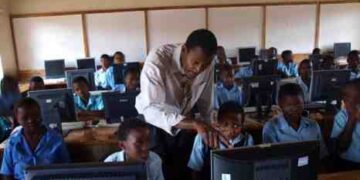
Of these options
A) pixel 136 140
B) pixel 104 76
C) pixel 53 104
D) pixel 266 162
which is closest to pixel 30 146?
pixel 53 104

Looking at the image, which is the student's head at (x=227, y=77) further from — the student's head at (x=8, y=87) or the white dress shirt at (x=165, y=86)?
the white dress shirt at (x=165, y=86)

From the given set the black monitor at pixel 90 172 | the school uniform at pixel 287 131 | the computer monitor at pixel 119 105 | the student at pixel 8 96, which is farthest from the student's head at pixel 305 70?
the black monitor at pixel 90 172

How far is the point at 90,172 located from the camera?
110cm

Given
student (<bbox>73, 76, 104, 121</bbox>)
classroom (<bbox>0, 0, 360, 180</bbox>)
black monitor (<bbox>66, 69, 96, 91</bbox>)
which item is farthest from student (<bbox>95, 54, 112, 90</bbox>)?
student (<bbox>73, 76, 104, 121</bbox>)

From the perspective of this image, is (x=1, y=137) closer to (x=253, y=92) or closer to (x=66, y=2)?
(x=253, y=92)

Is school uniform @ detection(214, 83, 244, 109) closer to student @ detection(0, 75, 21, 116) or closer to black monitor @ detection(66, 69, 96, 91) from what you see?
black monitor @ detection(66, 69, 96, 91)

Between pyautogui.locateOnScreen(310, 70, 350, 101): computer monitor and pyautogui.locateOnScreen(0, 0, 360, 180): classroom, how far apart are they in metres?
0.01

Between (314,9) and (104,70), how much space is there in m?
5.06

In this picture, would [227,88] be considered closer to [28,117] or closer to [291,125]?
[291,125]

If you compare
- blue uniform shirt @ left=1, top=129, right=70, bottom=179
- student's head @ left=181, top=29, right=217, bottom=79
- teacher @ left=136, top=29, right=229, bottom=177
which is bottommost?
blue uniform shirt @ left=1, top=129, right=70, bottom=179

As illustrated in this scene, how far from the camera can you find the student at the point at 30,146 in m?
2.53

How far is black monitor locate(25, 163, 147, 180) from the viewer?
1.09m

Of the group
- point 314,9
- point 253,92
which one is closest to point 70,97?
point 253,92

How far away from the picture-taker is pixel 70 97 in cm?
338
